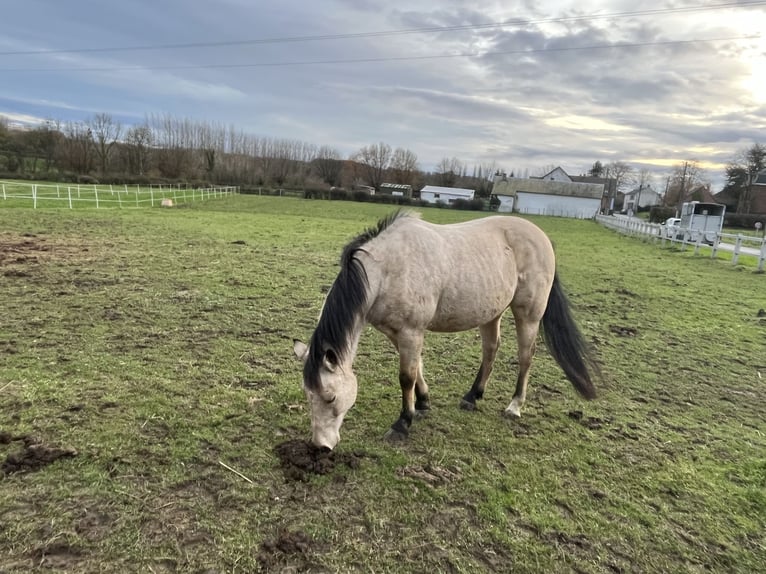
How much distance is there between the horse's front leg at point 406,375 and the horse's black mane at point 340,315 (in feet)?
1.58

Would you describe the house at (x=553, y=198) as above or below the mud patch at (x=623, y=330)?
above

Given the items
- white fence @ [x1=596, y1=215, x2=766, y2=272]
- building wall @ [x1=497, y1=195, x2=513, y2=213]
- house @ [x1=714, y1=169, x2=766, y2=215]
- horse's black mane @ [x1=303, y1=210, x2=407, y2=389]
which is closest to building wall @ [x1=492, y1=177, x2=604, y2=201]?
building wall @ [x1=497, y1=195, x2=513, y2=213]

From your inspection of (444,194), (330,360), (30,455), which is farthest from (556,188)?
(30,455)

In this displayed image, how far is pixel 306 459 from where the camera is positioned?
8.79 ft

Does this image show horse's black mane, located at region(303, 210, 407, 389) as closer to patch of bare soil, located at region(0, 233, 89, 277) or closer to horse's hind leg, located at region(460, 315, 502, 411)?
horse's hind leg, located at region(460, 315, 502, 411)

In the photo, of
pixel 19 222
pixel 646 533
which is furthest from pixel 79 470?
pixel 19 222

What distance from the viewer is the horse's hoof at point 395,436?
9.94 feet

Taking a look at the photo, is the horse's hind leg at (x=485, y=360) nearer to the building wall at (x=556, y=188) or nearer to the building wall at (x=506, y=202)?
the building wall at (x=506, y=202)

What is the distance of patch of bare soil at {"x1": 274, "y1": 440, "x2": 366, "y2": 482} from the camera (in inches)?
102

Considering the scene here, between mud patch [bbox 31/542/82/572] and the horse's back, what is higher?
the horse's back

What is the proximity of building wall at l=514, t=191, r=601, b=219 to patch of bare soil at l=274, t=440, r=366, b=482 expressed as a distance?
59.8 m

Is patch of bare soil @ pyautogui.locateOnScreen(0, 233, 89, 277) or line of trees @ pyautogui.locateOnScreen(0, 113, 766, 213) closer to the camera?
patch of bare soil @ pyautogui.locateOnScreen(0, 233, 89, 277)

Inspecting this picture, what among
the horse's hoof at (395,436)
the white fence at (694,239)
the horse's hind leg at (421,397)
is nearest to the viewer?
the horse's hoof at (395,436)

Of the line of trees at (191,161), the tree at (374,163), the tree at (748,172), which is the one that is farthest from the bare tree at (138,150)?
the tree at (748,172)
